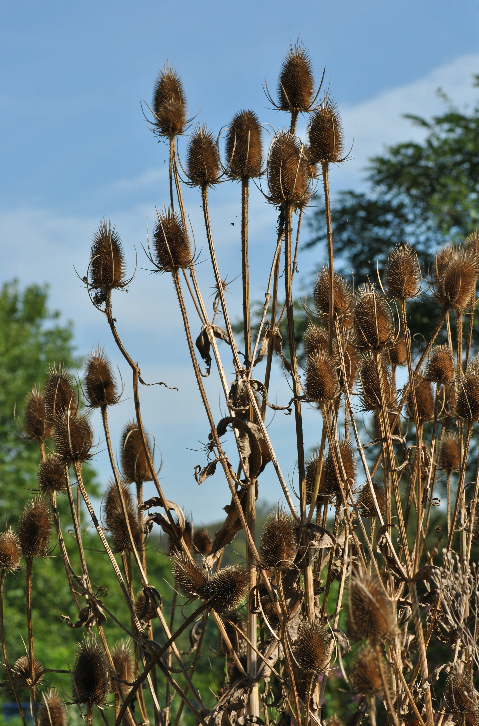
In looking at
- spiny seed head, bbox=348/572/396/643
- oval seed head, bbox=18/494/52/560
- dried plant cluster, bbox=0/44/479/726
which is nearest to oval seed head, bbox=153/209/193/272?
dried plant cluster, bbox=0/44/479/726

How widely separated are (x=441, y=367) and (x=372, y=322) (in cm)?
69

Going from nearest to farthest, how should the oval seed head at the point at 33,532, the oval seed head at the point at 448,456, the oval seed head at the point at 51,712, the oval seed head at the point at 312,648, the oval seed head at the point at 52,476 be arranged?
1. the oval seed head at the point at 312,648
2. the oval seed head at the point at 51,712
3. the oval seed head at the point at 33,532
4. the oval seed head at the point at 52,476
5. the oval seed head at the point at 448,456

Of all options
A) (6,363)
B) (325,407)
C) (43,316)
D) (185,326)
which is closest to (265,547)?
(325,407)

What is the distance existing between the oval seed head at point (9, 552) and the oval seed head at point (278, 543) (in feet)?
3.75

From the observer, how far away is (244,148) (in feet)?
9.21

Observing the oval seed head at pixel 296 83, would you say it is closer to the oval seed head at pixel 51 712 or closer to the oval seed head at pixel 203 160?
the oval seed head at pixel 203 160

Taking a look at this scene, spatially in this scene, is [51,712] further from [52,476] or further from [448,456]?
[448,456]

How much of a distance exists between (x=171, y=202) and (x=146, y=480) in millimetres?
1102

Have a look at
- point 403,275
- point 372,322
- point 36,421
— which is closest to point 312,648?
point 372,322

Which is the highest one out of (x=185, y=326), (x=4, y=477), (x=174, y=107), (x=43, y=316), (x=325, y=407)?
(x=43, y=316)

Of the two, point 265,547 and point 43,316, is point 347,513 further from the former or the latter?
point 43,316

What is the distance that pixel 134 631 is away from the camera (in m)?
2.63

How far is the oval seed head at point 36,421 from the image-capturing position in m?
3.29

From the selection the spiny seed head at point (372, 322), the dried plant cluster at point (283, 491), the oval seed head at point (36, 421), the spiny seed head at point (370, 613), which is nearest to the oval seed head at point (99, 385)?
the dried plant cluster at point (283, 491)
